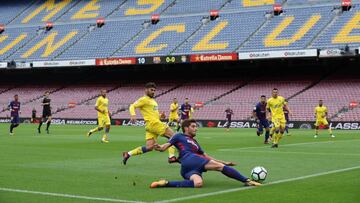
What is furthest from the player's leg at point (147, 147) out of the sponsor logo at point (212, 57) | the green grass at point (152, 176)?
the sponsor logo at point (212, 57)

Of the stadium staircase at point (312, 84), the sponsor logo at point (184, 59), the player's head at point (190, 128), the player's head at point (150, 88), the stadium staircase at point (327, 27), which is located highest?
the stadium staircase at point (327, 27)

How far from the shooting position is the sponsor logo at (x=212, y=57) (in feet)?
163

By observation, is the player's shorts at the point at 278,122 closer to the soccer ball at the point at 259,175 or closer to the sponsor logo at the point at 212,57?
the soccer ball at the point at 259,175

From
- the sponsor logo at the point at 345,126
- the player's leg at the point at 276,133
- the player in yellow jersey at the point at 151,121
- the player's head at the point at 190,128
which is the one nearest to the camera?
the player's head at the point at 190,128

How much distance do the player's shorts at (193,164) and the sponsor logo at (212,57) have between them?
127 feet

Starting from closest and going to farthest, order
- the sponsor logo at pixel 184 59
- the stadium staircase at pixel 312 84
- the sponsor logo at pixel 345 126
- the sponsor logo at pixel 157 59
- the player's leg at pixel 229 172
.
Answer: the player's leg at pixel 229 172 → the sponsor logo at pixel 345 126 → the stadium staircase at pixel 312 84 → the sponsor logo at pixel 184 59 → the sponsor logo at pixel 157 59

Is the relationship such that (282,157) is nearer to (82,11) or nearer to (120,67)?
(120,67)

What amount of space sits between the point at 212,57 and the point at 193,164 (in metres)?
39.6

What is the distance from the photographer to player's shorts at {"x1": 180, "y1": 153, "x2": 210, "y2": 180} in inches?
433

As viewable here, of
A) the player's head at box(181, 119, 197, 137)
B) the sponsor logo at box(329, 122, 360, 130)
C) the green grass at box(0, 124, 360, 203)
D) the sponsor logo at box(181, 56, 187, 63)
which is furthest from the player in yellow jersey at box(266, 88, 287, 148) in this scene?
the sponsor logo at box(181, 56, 187, 63)

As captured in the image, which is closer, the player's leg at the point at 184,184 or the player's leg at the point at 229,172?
the player's leg at the point at 184,184

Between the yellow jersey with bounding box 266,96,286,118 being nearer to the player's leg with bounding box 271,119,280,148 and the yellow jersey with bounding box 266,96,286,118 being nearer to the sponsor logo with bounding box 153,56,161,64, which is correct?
the player's leg with bounding box 271,119,280,148

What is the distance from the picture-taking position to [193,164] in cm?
1102

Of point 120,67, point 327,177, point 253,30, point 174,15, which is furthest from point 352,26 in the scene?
point 327,177
